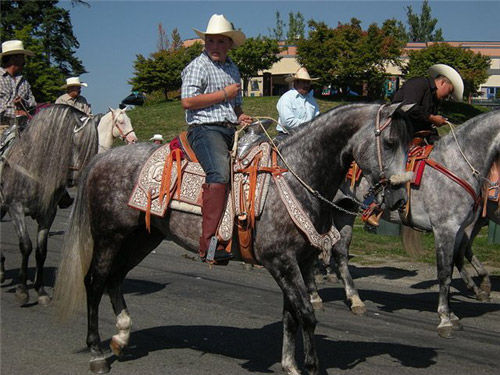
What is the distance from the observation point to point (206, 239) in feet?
18.1

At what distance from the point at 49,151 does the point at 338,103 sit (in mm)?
35661

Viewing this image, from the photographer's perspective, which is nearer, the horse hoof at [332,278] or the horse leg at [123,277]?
the horse leg at [123,277]

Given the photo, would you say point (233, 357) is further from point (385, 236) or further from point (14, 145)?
point (385, 236)

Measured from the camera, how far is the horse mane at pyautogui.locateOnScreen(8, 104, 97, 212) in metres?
8.55

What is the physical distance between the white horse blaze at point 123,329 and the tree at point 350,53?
1784 inches

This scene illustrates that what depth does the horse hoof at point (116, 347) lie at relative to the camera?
617 cm

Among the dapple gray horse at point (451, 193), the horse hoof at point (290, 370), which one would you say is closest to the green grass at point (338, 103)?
the dapple gray horse at point (451, 193)

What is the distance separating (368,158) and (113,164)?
8.27 ft

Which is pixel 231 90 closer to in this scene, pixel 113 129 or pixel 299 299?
pixel 299 299

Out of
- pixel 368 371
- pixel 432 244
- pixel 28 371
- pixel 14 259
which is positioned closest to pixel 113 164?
pixel 28 371

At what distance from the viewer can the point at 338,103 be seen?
42781 mm

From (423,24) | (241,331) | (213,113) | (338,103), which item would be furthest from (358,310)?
(423,24)

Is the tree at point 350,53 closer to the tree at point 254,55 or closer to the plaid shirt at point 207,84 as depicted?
the tree at point 254,55

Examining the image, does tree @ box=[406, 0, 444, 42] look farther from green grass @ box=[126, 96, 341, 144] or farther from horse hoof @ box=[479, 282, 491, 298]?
horse hoof @ box=[479, 282, 491, 298]
